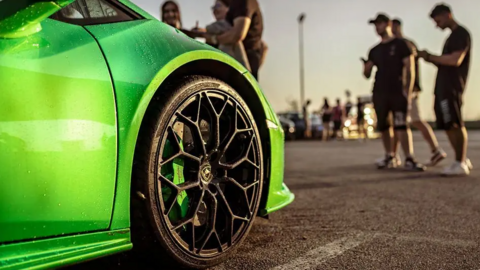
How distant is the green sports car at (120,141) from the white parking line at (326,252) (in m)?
0.28

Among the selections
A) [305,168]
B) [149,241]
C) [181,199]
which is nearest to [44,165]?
[149,241]

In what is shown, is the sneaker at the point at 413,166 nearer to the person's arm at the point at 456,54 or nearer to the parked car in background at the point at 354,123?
the person's arm at the point at 456,54

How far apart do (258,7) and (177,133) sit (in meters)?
2.35

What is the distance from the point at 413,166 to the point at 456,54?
5.06 ft

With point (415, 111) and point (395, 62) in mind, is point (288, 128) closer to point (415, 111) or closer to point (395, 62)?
point (415, 111)

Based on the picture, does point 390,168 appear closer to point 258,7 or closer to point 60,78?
point 258,7

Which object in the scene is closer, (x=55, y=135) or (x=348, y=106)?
(x=55, y=135)

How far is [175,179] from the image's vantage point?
1.86 metres

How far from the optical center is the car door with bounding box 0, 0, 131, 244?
4.26ft

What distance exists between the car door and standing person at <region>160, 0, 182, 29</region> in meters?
2.80

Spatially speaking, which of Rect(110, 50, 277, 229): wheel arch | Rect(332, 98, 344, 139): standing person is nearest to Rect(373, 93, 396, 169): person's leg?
Rect(110, 50, 277, 229): wheel arch

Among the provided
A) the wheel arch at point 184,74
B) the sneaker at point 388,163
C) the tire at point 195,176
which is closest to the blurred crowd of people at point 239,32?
the wheel arch at point 184,74

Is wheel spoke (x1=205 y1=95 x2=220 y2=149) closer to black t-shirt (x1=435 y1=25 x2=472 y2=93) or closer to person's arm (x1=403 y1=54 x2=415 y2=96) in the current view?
black t-shirt (x1=435 y1=25 x2=472 y2=93)

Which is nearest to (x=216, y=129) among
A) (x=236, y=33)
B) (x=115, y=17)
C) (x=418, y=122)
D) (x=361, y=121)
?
(x=115, y=17)
